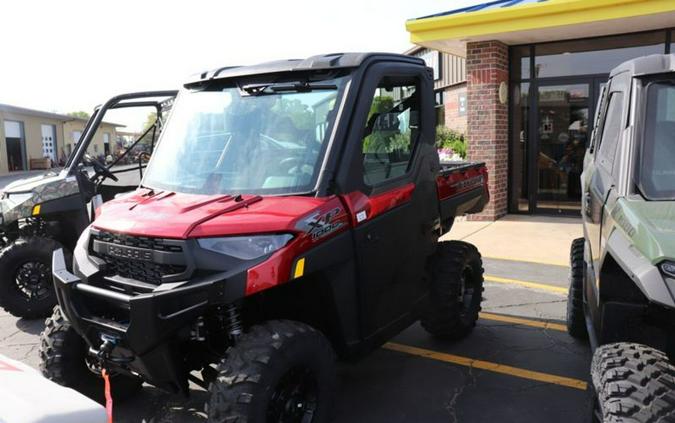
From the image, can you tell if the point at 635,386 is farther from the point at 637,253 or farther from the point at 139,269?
the point at 139,269

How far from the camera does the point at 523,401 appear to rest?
3906 millimetres

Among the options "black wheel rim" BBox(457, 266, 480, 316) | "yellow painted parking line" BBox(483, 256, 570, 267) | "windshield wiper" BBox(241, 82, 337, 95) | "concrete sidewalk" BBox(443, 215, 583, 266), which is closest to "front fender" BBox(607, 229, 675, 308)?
"windshield wiper" BBox(241, 82, 337, 95)

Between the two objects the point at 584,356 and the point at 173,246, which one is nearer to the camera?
the point at 173,246

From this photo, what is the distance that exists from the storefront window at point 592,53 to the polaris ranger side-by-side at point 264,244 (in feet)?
23.7

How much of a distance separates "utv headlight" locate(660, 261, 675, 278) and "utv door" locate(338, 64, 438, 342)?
162cm

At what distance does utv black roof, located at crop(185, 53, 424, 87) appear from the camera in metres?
3.53

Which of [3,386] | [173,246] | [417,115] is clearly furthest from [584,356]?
[3,386]

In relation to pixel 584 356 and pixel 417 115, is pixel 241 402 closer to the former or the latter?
pixel 417 115

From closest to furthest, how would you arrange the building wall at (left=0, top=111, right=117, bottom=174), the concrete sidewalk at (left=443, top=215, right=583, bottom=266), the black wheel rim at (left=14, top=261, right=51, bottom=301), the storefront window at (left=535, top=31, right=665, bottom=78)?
the black wheel rim at (left=14, top=261, right=51, bottom=301), the concrete sidewalk at (left=443, top=215, right=583, bottom=266), the storefront window at (left=535, top=31, right=665, bottom=78), the building wall at (left=0, top=111, right=117, bottom=174)

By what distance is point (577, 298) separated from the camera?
15.6 ft

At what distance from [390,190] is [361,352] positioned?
103 cm

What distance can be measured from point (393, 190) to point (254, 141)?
0.94 meters

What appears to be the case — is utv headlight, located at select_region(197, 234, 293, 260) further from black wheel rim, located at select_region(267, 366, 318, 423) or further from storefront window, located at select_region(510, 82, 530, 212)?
storefront window, located at select_region(510, 82, 530, 212)

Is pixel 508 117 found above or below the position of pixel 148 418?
above
